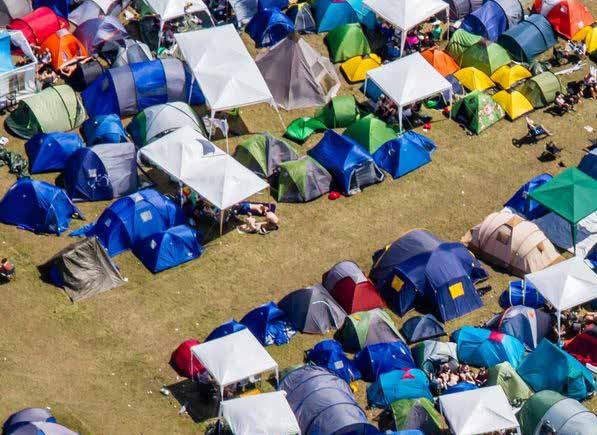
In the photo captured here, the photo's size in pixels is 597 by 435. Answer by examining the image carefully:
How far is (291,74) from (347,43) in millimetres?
3930

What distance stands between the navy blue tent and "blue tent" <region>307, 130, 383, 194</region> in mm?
6381

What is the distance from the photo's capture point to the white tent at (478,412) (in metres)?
33.5

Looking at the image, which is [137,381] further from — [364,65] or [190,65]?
[364,65]

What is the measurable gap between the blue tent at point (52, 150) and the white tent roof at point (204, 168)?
2573mm

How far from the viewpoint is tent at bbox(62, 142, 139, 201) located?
41.4 m

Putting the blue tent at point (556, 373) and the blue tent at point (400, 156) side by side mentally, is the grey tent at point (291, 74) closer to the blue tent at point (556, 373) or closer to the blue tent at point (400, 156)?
the blue tent at point (400, 156)

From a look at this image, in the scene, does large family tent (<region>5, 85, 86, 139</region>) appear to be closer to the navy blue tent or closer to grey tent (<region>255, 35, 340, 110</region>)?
the navy blue tent

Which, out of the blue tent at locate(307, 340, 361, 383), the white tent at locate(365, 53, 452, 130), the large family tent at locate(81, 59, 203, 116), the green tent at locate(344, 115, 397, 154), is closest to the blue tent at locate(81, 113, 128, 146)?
the large family tent at locate(81, 59, 203, 116)

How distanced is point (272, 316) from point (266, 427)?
5.26 metres

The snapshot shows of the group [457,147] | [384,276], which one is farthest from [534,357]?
[457,147]

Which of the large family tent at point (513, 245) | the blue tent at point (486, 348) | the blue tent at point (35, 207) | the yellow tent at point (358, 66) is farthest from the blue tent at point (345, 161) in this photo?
the blue tent at point (35, 207)

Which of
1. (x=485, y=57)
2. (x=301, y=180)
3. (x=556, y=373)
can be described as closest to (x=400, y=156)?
(x=301, y=180)

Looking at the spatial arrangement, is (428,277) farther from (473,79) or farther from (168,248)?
(473,79)

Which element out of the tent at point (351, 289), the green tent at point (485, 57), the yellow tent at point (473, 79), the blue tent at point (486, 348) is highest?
the green tent at point (485, 57)
